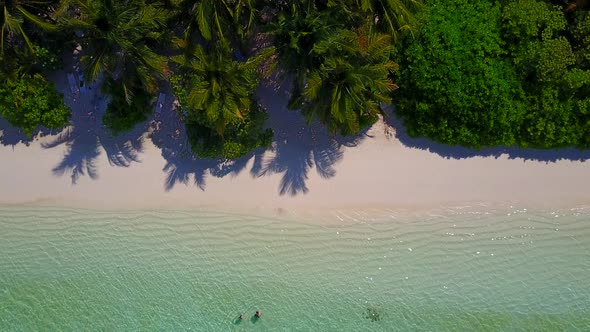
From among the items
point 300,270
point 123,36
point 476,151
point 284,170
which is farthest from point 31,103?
point 476,151

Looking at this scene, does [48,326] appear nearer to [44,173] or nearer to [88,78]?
[44,173]

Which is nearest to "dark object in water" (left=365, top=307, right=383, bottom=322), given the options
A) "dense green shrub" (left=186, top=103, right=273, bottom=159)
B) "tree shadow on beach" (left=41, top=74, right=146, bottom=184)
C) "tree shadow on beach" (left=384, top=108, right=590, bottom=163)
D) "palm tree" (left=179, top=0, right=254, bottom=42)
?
"tree shadow on beach" (left=384, top=108, right=590, bottom=163)

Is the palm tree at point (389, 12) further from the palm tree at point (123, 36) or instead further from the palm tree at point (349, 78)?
the palm tree at point (123, 36)

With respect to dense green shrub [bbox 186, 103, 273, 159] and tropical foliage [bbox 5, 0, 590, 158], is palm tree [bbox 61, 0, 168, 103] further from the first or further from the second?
dense green shrub [bbox 186, 103, 273, 159]

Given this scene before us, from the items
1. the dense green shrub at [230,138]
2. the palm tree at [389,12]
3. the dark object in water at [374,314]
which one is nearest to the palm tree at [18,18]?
the dense green shrub at [230,138]

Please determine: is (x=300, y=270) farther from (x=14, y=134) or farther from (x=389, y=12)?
(x=14, y=134)

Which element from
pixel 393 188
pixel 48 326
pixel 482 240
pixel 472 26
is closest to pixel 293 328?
pixel 393 188

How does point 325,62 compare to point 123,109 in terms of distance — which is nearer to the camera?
point 325,62
